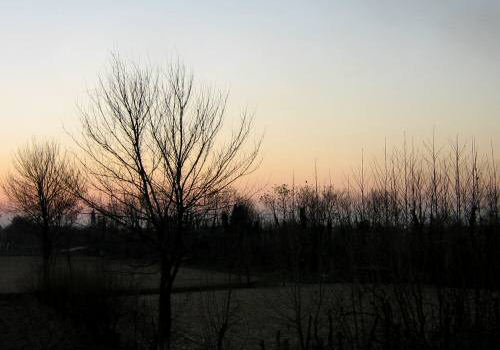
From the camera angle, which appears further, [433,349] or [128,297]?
[128,297]

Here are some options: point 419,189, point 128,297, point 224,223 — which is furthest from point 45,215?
point 419,189

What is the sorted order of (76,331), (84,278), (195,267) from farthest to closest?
(195,267) < (84,278) < (76,331)

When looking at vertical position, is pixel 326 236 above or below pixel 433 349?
above

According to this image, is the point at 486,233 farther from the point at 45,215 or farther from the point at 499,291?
the point at 45,215

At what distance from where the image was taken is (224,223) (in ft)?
43.5

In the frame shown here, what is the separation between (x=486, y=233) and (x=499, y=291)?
2.92 feet

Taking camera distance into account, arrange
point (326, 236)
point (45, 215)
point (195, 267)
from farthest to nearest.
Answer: point (195, 267) < point (45, 215) < point (326, 236)

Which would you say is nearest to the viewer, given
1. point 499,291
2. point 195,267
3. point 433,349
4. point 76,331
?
point 433,349

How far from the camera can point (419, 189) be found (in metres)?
9.12

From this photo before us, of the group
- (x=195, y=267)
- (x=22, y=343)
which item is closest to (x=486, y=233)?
(x=22, y=343)

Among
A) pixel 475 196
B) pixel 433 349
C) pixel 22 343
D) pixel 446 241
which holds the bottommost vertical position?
pixel 22 343

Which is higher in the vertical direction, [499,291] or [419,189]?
[419,189]

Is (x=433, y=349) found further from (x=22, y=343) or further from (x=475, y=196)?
(x=22, y=343)

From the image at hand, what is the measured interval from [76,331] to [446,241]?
935 cm
